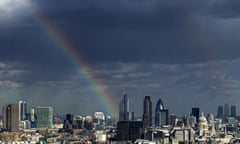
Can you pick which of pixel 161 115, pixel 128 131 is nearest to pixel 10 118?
pixel 161 115

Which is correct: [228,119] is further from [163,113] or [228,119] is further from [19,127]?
[19,127]

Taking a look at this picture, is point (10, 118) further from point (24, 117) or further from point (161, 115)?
point (161, 115)

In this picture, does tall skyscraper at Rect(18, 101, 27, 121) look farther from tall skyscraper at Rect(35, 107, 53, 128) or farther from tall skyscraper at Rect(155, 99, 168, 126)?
tall skyscraper at Rect(155, 99, 168, 126)

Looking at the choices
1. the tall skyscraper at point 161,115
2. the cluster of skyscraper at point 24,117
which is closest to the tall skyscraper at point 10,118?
the cluster of skyscraper at point 24,117

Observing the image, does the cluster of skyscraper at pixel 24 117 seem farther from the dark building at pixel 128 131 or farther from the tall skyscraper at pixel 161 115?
the dark building at pixel 128 131

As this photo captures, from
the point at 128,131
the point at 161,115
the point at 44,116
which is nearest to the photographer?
the point at 128,131
